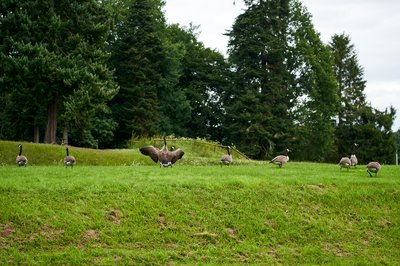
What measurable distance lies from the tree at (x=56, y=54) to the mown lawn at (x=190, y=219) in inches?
537

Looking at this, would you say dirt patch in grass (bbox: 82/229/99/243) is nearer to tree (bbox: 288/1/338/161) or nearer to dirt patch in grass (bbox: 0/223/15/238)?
dirt patch in grass (bbox: 0/223/15/238)

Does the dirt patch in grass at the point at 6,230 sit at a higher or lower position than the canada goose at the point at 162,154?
lower

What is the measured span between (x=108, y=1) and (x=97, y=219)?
A: 54876mm

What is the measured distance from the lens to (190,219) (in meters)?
18.7

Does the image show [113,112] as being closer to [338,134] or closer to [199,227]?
[338,134]

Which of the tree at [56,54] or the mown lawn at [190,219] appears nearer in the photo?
the mown lawn at [190,219]

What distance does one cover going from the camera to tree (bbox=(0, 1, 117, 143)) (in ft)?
117

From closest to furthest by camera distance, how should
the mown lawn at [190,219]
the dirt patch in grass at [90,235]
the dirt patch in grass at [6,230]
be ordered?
the dirt patch in grass at [6,230], the mown lawn at [190,219], the dirt patch in grass at [90,235]

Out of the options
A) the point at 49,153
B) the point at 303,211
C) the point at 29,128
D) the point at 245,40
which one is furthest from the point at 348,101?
the point at 303,211

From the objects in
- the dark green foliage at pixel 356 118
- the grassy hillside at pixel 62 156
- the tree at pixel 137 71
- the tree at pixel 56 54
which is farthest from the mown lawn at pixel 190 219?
the dark green foliage at pixel 356 118

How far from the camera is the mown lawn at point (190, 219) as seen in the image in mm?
16203

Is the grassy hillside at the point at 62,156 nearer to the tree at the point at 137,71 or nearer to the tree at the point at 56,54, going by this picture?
the tree at the point at 56,54

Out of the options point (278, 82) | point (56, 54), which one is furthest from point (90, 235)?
point (278, 82)

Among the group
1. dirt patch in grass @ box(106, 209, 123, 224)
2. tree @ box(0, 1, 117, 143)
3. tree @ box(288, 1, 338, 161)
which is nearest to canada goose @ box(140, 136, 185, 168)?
dirt patch in grass @ box(106, 209, 123, 224)
